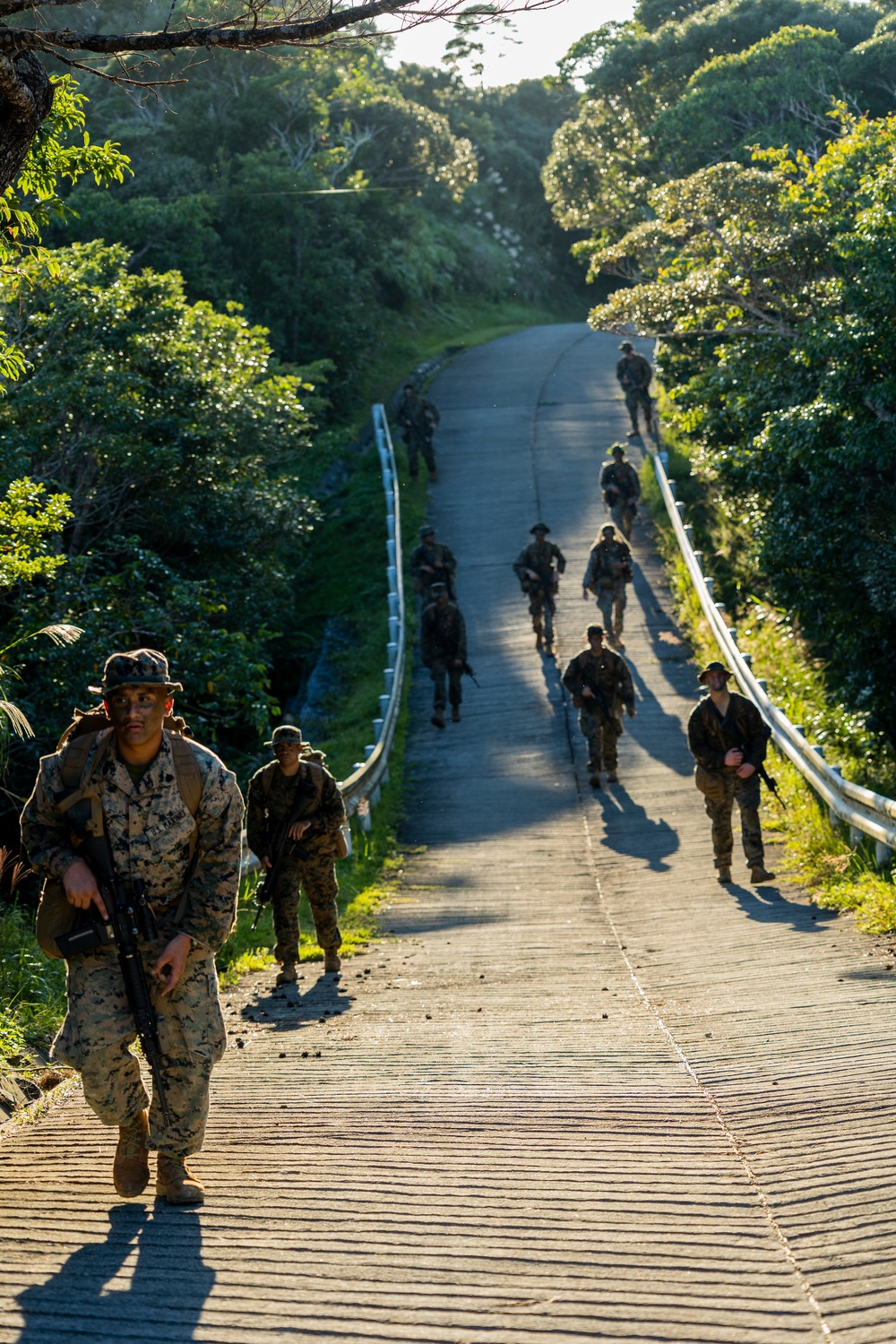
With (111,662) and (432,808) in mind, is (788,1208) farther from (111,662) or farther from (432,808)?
(432,808)

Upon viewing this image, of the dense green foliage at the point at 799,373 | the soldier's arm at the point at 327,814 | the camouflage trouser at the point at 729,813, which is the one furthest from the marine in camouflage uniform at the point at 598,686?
the soldier's arm at the point at 327,814

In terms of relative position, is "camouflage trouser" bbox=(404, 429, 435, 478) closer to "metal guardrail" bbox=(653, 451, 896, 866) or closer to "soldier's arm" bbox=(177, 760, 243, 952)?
"metal guardrail" bbox=(653, 451, 896, 866)

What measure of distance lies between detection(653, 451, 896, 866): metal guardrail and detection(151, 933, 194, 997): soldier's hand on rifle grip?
696cm

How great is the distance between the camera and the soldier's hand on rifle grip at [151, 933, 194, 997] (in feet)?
17.1

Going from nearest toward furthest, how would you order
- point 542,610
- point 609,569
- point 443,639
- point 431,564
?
point 443,639 → point 609,569 → point 431,564 → point 542,610

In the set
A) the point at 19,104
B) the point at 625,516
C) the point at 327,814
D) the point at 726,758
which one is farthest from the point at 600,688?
the point at 19,104

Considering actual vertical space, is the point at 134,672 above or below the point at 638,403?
below

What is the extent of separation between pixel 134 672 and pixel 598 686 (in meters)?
11.4

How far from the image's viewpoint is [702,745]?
1270cm

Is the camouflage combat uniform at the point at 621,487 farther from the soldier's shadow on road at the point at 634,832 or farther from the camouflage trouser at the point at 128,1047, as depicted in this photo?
the camouflage trouser at the point at 128,1047

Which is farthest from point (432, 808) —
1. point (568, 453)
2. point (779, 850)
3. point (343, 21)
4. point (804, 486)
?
point (568, 453)

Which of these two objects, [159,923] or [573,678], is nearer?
[159,923]

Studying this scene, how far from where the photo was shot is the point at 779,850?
45.9 feet

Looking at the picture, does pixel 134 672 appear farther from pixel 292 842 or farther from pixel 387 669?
pixel 387 669
